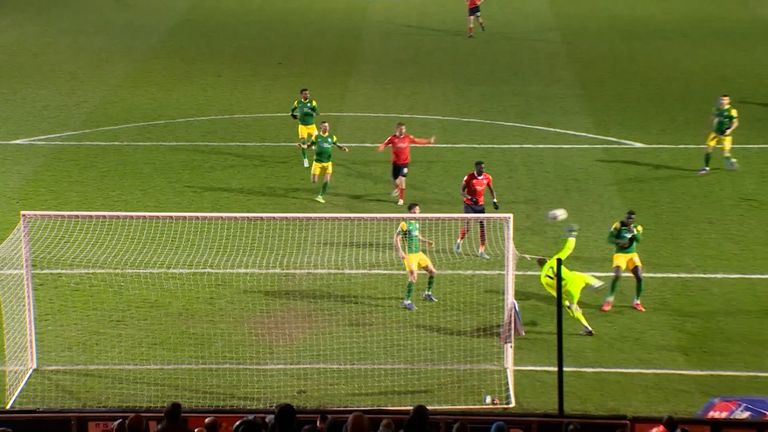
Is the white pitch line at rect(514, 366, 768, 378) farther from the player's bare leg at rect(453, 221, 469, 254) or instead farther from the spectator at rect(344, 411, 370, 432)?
the spectator at rect(344, 411, 370, 432)

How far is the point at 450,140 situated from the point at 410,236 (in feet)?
30.1

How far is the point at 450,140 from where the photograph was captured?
88.2 ft

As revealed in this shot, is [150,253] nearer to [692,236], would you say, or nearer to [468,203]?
[468,203]

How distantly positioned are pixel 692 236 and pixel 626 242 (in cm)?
406

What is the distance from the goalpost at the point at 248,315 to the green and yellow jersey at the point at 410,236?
74cm

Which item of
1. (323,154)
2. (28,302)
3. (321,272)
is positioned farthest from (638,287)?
(28,302)

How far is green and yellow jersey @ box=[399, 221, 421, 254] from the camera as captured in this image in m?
18.0

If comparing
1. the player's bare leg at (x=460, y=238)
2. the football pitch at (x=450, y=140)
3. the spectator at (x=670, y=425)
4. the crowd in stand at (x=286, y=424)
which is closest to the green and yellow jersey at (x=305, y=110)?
the football pitch at (x=450, y=140)

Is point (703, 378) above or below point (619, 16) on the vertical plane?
below

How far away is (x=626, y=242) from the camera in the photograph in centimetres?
1791

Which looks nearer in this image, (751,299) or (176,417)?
(176,417)

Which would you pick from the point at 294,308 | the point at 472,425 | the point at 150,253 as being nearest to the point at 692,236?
the point at 294,308

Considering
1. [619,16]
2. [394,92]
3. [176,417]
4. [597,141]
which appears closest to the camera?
[176,417]

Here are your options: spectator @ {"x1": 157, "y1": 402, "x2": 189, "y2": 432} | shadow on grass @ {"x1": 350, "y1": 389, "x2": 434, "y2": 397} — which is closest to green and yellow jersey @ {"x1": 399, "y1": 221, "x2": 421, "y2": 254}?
shadow on grass @ {"x1": 350, "y1": 389, "x2": 434, "y2": 397}
